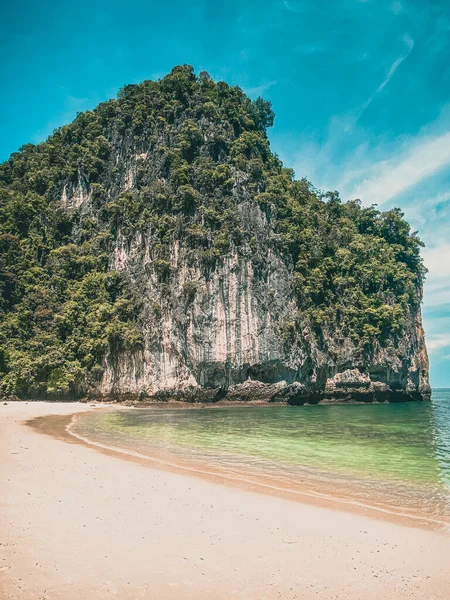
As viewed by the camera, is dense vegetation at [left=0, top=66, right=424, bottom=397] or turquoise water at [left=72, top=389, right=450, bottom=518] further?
dense vegetation at [left=0, top=66, right=424, bottom=397]

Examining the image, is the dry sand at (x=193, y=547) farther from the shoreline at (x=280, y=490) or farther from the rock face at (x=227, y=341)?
the rock face at (x=227, y=341)

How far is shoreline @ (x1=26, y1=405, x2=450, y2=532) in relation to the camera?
256 inches

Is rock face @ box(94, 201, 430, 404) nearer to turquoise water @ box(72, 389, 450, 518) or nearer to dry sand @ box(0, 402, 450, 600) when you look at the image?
turquoise water @ box(72, 389, 450, 518)

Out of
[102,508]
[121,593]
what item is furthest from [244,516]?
[121,593]

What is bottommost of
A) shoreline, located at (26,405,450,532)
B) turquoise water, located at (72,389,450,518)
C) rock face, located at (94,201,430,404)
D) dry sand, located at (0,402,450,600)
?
turquoise water, located at (72,389,450,518)

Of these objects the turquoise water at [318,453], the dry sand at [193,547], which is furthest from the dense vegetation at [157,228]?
the dry sand at [193,547]

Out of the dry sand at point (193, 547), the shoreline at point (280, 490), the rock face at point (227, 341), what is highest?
the rock face at point (227, 341)

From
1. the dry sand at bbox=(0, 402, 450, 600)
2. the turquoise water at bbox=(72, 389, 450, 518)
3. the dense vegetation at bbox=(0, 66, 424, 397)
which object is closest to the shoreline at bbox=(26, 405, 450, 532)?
the turquoise water at bbox=(72, 389, 450, 518)

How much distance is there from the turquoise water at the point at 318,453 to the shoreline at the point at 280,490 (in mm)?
105

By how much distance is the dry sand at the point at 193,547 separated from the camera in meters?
→ 4.05

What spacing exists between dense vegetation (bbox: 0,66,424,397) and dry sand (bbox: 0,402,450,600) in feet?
88.4

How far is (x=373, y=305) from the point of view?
1642 inches

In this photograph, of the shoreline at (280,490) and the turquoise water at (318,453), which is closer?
the shoreline at (280,490)

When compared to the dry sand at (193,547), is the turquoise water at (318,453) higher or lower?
lower
